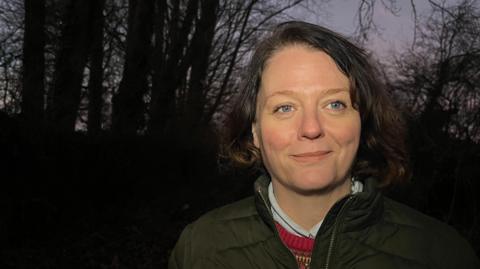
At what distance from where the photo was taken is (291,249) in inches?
76.3

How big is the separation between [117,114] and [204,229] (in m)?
10.7

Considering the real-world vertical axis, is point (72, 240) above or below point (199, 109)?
below

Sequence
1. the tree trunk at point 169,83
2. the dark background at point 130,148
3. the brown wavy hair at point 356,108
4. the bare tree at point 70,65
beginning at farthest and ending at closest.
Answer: the tree trunk at point 169,83 → the bare tree at point 70,65 → the dark background at point 130,148 → the brown wavy hair at point 356,108

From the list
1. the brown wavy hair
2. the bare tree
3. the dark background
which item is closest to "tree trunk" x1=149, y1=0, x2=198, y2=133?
the dark background

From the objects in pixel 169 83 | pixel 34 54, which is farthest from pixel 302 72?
pixel 169 83

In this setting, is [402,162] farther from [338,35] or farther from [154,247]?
[154,247]

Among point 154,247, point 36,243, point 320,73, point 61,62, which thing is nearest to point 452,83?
point 154,247

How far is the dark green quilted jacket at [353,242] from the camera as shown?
1812mm

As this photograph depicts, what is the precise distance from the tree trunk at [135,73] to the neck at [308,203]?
411 inches

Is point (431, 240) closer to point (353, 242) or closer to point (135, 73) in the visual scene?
point (353, 242)

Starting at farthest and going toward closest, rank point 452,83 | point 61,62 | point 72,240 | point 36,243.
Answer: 1. point 452,83
2. point 61,62
3. point 72,240
4. point 36,243

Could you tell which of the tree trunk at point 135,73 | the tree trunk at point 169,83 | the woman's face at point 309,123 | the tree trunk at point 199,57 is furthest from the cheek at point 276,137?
the tree trunk at point 199,57

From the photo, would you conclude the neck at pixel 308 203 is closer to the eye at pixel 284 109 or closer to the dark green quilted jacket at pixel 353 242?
the dark green quilted jacket at pixel 353 242

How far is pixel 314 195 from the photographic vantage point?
1.94 meters
